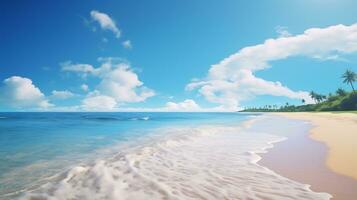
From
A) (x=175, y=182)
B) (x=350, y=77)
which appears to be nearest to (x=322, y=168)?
(x=175, y=182)

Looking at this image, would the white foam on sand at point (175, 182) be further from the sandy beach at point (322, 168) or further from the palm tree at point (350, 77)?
the palm tree at point (350, 77)

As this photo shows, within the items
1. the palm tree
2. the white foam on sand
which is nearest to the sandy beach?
the white foam on sand

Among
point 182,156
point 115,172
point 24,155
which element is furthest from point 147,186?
point 24,155

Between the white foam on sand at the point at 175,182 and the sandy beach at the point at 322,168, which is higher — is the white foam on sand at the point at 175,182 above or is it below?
below

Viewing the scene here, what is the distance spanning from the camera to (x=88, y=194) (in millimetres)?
5598

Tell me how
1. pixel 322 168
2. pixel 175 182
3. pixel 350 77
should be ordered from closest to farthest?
pixel 175 182, pixel 322 168, pixel 350 77

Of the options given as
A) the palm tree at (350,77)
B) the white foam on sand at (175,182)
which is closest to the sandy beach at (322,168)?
the white foam on sand at (175,182)

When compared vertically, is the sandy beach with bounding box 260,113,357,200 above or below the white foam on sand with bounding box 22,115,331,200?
above

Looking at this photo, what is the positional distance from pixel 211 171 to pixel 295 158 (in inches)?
145

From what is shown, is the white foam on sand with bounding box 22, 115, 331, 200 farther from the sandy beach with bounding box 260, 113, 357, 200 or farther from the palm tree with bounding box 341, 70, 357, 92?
the palm tree with bounding box 341, 70, 357, 92

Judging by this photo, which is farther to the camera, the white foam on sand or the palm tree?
the palm tree

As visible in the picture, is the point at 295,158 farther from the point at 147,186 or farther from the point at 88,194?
the point at 88,194

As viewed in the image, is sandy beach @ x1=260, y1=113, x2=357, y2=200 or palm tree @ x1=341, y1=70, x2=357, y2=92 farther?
palm tree @ x1=341, y1=70, x2=357, y2=92

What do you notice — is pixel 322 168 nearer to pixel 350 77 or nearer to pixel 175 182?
pixel 175 182
